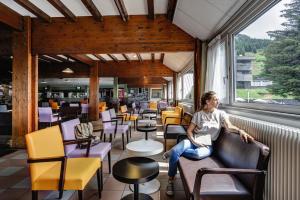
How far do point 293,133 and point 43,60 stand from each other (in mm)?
9663

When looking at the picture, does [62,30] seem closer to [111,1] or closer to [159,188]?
[111,1]

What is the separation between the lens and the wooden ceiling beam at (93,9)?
152 inches

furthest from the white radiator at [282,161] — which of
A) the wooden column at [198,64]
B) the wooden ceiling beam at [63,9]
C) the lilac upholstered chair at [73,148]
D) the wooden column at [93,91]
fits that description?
the wooden column at [93,91]

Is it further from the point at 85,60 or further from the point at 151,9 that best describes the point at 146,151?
the point at 85,60

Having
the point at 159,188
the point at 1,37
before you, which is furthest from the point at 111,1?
the point at 159,188

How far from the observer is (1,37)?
5.13 m

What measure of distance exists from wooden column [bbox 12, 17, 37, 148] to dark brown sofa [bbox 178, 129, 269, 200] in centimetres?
400

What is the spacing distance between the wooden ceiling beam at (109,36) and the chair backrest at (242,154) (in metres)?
2.80

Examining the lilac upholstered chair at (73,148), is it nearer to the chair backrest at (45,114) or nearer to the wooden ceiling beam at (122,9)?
the wooden ceiling beam at (122,9)

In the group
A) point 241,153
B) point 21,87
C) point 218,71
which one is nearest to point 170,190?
point 241,153

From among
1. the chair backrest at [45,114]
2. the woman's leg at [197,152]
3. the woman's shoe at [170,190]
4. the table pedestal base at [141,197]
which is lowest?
the table pedestal base at [141,197]

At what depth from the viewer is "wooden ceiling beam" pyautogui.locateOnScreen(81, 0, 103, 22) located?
3854mm

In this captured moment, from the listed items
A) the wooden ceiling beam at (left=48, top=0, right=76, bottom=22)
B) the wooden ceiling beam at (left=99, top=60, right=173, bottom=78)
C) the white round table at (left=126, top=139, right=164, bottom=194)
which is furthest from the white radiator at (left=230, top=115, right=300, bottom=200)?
the wooden ceiling beam at (left=99, top=60, right=173, bottom=78)

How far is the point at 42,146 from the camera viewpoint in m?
2.06
